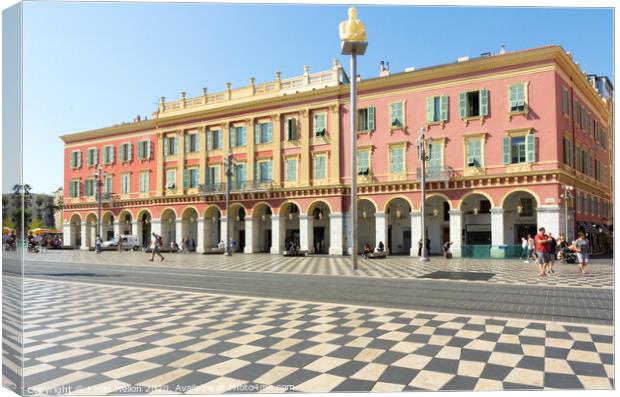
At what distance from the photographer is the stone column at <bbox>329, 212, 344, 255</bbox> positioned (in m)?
33.3

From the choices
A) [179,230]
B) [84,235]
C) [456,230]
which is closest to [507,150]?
[456,230]

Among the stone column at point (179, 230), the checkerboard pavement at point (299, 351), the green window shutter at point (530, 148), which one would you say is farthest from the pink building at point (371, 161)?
the checkerboard pavement at point (299, 351)

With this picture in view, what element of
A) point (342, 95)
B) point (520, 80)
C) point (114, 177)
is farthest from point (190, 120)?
point (520, 80)

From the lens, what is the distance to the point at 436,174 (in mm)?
30734

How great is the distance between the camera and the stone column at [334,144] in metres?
34.7

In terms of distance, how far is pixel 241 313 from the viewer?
875 cm

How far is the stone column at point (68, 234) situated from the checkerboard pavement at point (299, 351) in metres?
36.8

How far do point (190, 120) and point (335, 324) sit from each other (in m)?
37.1

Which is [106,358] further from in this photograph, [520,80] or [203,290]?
[520,80]

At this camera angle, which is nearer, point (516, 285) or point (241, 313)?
point (241, 313)

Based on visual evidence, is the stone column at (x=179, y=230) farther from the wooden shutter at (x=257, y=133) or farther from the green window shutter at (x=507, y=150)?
the green window shutter at (x=507, y=150)

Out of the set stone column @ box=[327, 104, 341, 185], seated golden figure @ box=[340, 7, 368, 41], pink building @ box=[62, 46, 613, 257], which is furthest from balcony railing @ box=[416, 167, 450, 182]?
seated golden figure @ box=[340, 7, 368, 41]

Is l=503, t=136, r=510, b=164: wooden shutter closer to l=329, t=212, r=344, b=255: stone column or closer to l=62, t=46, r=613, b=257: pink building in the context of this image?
l=62, t=46, r=613, b=257: pink building

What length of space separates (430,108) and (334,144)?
25.2ft
